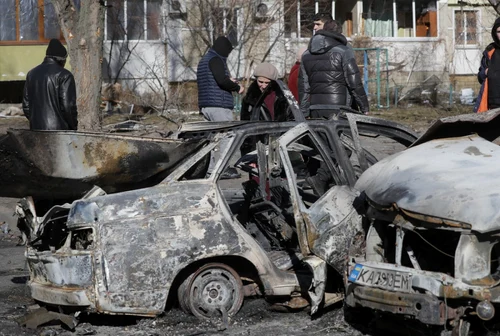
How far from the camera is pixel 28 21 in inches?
993

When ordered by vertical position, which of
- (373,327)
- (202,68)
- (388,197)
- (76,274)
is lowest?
(373,327)

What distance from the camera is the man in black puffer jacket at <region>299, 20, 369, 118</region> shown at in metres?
9.12

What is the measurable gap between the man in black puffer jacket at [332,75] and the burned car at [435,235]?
2.79 meters

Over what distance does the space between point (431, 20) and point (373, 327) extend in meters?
25.9

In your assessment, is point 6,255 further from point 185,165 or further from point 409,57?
point 409,57

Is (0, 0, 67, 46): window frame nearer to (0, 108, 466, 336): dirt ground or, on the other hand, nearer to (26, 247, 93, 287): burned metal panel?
(0, 108, 466, 336): dirt ground

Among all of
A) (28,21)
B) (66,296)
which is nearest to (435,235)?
(66,296)

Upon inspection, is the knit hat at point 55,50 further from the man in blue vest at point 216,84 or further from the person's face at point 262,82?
the person's face at point 262,82

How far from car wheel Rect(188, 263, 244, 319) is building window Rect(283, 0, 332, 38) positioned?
20.5 m

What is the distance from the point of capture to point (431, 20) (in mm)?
30719

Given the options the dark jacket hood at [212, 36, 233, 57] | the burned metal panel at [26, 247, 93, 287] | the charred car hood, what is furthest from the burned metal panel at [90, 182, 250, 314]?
the dark jacket hood at [212, 36, 233, 57]

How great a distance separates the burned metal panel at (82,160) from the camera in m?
6.57

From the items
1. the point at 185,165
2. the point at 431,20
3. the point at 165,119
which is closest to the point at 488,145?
the point at 185,165

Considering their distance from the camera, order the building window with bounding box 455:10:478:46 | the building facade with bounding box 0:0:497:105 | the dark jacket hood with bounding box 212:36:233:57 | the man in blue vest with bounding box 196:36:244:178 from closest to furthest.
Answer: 1. the man in blue vest with bounding box 196:36:244:178
2. the dark jacket hood with bounding box 212:36:233:57
3. the building facade with bounding box 0:0:497:105
4. the building window with bounding box 455:10:478:46
